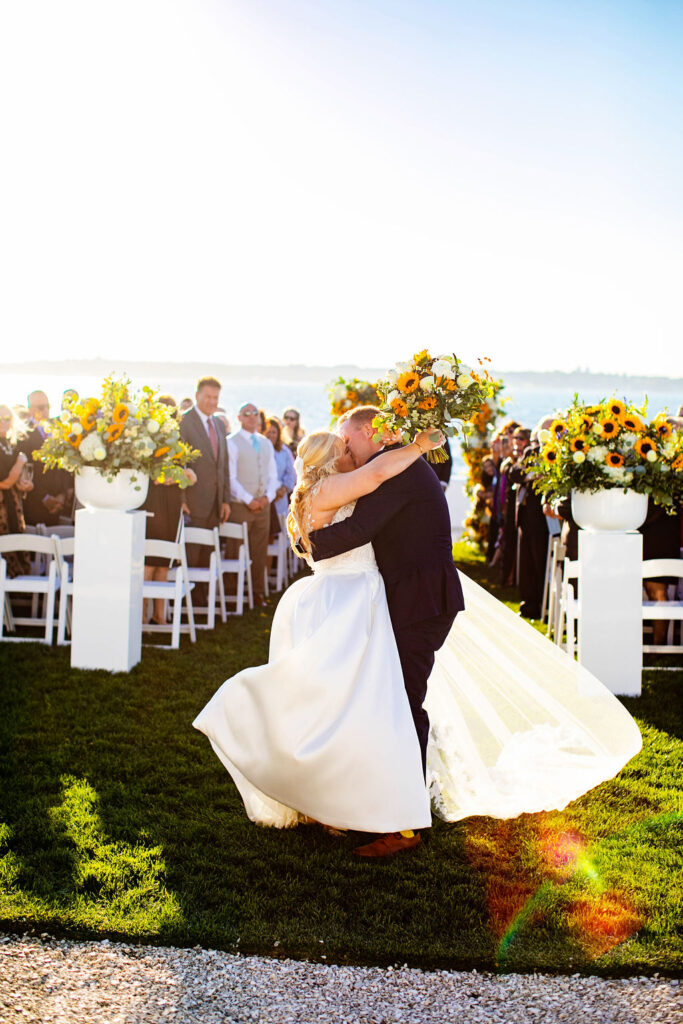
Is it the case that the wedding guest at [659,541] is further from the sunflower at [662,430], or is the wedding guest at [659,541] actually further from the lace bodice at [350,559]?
the lace bodice at [350,559]

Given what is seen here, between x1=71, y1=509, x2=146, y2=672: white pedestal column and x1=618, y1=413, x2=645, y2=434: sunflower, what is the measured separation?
374cm

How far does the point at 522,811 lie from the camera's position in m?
4.90

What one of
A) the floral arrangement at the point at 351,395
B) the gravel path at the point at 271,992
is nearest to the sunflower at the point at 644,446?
the gravel path at the point at 271,992

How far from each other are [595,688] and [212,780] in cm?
212

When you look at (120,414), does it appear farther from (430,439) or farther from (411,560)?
(430,439)

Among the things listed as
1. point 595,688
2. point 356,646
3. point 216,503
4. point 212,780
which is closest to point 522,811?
point 595,688

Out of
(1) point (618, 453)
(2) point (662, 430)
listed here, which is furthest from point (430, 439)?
(2) point (662, 430)

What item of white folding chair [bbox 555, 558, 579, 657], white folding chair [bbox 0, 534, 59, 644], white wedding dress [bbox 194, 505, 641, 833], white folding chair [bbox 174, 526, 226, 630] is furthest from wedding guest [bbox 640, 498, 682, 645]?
white folding chair [bbox 0, 534, 59, 644]

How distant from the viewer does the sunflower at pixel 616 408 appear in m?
7.17

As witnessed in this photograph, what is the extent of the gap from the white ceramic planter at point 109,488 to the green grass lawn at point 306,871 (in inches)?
80.1

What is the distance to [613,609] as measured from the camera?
282 inches

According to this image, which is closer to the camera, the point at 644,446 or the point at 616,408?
the point at 644,446

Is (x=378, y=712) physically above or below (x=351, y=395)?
below

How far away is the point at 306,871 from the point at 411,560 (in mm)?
1420
